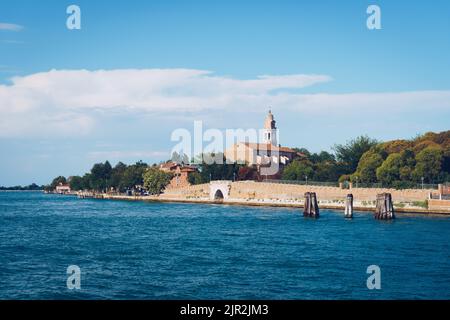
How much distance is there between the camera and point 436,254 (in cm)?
2055

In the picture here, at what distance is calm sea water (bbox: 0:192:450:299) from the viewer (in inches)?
582

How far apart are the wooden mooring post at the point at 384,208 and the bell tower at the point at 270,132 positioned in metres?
50.7

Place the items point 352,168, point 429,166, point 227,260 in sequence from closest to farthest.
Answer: point 227,260
point 429,166
point 352,168

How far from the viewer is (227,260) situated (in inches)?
767

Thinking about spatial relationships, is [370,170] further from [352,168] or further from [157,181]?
[157,181]

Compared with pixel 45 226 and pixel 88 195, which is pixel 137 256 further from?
pixel 88 195

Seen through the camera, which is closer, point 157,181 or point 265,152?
point 157,181

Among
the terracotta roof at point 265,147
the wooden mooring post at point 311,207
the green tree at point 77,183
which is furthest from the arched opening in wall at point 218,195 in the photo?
the green tree at point 77,183

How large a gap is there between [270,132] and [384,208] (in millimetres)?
51872

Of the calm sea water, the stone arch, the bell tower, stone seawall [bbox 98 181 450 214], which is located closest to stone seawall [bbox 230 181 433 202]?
stone seawall [bbox 98 181 450 214]

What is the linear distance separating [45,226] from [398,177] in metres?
28.7

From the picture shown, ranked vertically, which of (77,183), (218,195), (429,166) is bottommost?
(218,195)

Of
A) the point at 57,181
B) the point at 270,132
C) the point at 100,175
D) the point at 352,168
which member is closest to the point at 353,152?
the point at 352,168
